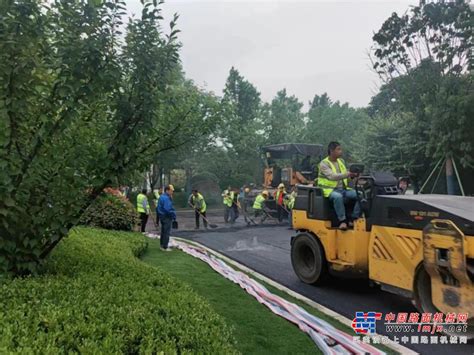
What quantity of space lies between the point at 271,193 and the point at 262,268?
1246cm

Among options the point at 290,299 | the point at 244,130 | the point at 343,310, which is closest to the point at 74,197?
the point at 290,299

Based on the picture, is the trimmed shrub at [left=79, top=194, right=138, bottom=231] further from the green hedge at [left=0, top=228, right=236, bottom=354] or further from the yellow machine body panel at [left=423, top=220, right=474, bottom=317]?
the yellow machine body panel at [left=423, top=220, right=474, bottom=317]

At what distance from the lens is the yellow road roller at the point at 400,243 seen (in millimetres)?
4598

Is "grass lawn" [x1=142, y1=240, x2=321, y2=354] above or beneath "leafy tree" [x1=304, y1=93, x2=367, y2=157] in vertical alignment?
beneath

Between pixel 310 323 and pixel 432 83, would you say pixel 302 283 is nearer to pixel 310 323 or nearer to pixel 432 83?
pixel 310 323

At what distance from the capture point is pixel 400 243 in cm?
536

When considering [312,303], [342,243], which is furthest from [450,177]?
[312,303]

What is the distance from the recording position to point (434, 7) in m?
24.5

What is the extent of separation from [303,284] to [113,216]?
594 centimetres

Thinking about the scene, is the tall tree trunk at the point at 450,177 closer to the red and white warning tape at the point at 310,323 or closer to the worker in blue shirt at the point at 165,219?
the worker in blue shirt at the point at 165,219

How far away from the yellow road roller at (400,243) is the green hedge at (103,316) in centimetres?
267

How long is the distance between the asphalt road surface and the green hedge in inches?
103

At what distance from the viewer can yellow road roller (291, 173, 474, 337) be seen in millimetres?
4598

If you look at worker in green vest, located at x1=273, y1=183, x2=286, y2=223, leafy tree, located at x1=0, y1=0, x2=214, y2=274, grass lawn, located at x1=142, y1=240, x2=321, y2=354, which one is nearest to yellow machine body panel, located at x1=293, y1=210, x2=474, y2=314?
grass lawn, located at x1=142, y1=240, x2=321, y2=354
